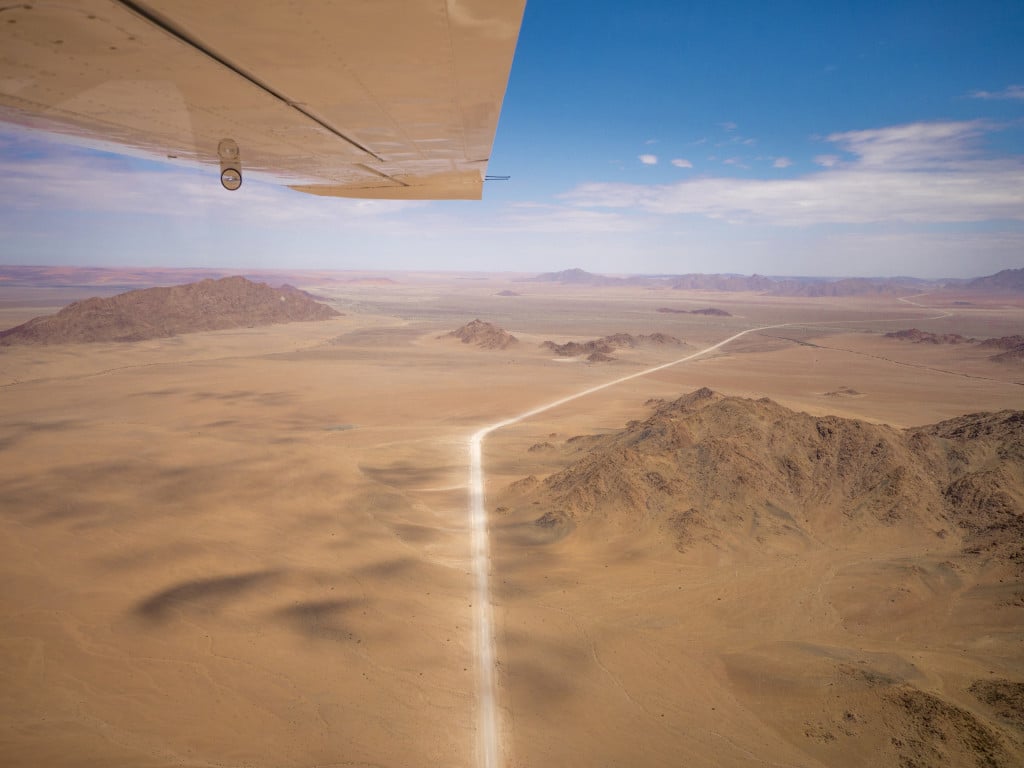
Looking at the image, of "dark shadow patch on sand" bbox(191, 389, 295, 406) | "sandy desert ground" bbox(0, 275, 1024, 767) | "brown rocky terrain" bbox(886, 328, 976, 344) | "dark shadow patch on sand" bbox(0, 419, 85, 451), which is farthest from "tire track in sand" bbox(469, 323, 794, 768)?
"brown rocky terrain" bbox(886, 328, 976, 344)

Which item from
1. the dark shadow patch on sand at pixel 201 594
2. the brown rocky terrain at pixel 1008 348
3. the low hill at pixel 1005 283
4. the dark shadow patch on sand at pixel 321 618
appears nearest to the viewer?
the dark shadow patch on sand at pixel 321 618

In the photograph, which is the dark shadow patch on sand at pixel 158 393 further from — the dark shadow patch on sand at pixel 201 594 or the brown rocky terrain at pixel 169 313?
the brown rocky terrain at pixel 169 313

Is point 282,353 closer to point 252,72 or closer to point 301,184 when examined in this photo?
point 301,184

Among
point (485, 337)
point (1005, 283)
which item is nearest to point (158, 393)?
point (485, 337)

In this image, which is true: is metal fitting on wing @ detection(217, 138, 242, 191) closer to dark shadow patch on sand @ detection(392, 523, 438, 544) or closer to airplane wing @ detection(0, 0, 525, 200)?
airplane wing @ detection(0, 0, 525, 200)

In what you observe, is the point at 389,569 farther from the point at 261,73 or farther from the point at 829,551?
the point at 261,73

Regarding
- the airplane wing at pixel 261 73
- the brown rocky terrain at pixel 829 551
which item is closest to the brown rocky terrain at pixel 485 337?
the brown rocky terrain at pixel 829 551
